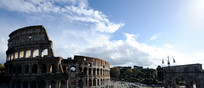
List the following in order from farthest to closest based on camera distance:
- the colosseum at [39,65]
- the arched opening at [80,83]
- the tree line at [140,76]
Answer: the tree line at [140,76] < the arched opening at [80,83] < the colosseum at [39,65]

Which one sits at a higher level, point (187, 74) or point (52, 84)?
point (187, 74)

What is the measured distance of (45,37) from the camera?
2473cm

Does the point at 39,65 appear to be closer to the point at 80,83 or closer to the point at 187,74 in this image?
the point at 80,83

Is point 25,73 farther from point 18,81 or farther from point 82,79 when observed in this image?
point 82,79

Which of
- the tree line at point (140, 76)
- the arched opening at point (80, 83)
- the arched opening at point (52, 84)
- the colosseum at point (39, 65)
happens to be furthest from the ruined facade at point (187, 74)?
the tree line at point (140, 76)

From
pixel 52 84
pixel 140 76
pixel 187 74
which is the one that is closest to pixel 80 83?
pixel 52 84

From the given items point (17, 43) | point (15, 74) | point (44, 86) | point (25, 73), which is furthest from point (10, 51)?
point (44, 86)

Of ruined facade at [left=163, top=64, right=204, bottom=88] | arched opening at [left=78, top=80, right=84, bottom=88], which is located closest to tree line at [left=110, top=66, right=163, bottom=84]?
ruined facade at [left=163, top=64, right=204, bottom=88]

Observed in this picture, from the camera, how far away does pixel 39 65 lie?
23.7 m

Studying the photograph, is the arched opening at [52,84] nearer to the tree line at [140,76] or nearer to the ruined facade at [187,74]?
the ruined facade at [187,74]

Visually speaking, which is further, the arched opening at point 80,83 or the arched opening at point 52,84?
the arched opening at point 80,83

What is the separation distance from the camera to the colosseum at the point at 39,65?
2318cm

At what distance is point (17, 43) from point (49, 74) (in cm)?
1052

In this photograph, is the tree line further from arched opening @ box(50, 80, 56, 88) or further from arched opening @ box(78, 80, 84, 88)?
arched opening @ box(50, 80, 56, 88)
